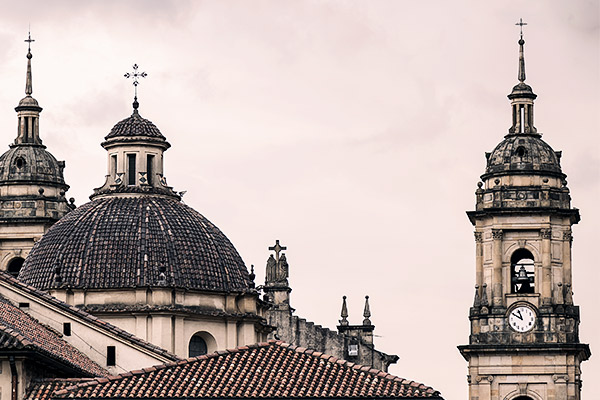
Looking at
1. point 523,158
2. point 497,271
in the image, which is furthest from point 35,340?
point 523,158

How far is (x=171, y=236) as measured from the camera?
11800cm

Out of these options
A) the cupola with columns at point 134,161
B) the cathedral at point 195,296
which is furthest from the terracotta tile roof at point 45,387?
the cupola with columns at point 134,161

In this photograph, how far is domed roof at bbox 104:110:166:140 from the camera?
121688 millimetres

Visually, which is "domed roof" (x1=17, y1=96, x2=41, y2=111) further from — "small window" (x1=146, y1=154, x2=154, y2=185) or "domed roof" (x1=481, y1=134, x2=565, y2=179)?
"domed roof" (x1=481, y1=134, x2=565, y2=179)

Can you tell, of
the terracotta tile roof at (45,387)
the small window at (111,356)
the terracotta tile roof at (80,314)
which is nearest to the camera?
the terracotta tile roof at (45,387)

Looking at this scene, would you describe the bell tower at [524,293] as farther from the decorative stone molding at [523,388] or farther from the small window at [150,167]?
the small window at [150,167]

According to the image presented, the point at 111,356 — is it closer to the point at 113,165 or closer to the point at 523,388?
the point at 113,165

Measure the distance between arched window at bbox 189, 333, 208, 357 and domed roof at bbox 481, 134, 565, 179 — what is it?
19.3 meters

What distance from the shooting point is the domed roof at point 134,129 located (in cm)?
12169

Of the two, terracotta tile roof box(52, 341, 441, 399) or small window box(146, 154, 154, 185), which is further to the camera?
small window box(146, 154, 154, 185)

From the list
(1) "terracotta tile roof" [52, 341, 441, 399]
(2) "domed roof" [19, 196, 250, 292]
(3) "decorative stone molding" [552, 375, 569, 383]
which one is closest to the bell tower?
(3) "decorative stone molding" [552, 375, 569, 383]

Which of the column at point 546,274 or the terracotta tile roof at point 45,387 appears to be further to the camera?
the column at point 546,274

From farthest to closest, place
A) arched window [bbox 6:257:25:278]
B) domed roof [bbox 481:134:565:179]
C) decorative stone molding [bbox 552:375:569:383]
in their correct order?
arched window [bbox 6:257:25:278]
domed roof [bbox 481:134:565:179]
decorative stone molding [bbox 552:375:569:383]

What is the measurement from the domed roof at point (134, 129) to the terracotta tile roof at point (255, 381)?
3619cm
